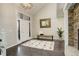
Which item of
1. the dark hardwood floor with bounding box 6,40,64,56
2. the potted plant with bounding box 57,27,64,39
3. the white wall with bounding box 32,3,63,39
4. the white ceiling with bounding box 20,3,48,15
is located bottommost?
the dark hardwood floor with bounding box 6,40,64,56

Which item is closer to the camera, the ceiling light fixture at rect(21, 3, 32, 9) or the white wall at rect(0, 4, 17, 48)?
the ceiling light fixture at rect(21, 3, 32, 9)

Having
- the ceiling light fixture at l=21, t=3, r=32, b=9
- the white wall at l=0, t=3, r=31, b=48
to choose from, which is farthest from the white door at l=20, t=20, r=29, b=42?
the ceiling light fixture at l=21, t=3, r=32, b=9

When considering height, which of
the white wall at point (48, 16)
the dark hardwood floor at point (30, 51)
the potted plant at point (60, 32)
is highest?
the white wall at point (48, 16)

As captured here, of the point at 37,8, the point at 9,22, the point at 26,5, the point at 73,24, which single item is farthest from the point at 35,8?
the point at 73,24

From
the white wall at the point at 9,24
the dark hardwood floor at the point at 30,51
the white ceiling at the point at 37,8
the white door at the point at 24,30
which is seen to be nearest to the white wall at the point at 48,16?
the white ceiling at the point at 37,8

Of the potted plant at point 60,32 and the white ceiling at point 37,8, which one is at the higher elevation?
the white ceiling at point 37,8

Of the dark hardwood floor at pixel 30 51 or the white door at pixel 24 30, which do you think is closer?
the dark hardwood floor at pixel 30 51

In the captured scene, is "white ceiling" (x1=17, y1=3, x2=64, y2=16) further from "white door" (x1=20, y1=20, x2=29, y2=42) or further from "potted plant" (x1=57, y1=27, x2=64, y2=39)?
"potted plant" (x1=57, y1=27, x2=64, y2=39)

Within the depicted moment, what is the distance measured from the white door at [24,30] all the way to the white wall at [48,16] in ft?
0.64

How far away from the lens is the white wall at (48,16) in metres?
2.71

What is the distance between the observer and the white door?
281 centimetres

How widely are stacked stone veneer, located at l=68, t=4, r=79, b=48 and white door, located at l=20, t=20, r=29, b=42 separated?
4.03ft

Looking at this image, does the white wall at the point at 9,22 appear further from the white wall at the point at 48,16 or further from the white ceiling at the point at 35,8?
the white wall at the point at 48,16

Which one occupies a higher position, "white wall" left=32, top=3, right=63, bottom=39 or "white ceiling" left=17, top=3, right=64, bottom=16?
"white ceiling" left=17, top=3, right=64, bottom=16
